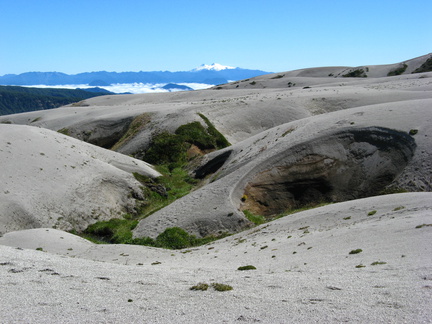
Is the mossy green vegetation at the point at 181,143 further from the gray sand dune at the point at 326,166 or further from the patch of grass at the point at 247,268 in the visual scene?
the patch of grass at the point at 247,268

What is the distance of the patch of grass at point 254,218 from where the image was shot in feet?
107

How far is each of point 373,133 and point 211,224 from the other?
1587cm

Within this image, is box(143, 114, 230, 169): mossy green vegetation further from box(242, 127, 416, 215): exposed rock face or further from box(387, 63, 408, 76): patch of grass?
box(387, 63, 408, 76): patch of grass

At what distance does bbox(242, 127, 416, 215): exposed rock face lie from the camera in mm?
33500

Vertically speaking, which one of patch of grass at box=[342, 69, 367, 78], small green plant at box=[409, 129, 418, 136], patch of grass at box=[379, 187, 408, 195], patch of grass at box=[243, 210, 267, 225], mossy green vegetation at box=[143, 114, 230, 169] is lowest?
patch of grass at box=[243, 210, 267, 225]

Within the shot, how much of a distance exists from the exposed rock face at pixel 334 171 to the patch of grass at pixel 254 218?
78 cm

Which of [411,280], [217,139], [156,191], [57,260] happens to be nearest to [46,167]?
[156,191]

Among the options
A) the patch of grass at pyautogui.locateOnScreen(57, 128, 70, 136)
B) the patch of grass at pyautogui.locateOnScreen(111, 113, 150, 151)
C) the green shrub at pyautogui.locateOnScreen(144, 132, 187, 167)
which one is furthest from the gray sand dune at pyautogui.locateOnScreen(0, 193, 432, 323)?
the patch of grass at pyautogui.locateOnScreen(57, 128, 70, 136)

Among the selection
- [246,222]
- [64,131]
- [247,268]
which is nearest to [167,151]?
[64,131]

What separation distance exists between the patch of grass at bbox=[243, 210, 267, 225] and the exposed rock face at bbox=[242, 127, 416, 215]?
78cm

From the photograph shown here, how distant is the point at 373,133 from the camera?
36.4 metres

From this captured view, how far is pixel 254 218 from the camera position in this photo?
3319 centimetres

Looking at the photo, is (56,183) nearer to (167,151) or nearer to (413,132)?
(167,151)

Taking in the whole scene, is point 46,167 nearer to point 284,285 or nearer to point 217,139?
point 217,139
